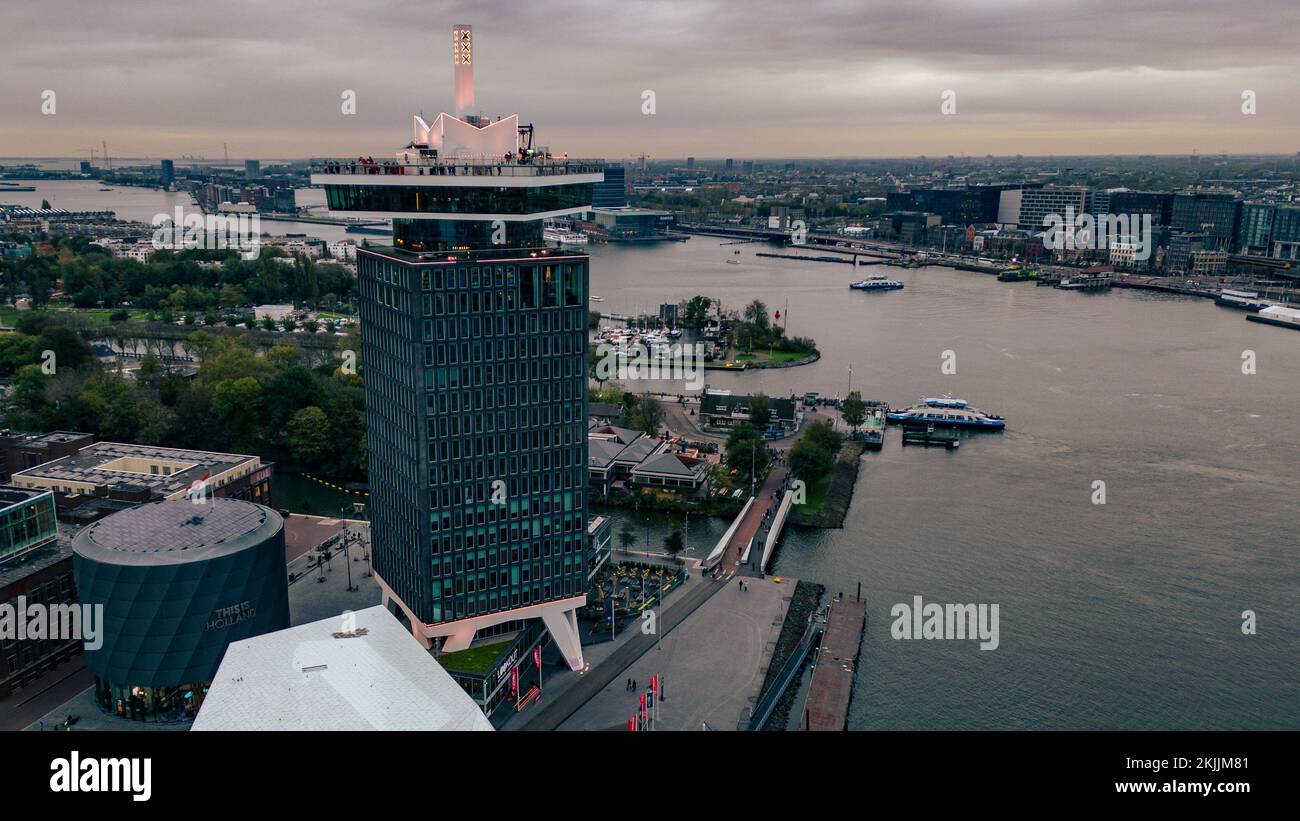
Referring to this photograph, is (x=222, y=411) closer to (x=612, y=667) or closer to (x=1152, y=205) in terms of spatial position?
(x=612, y=667)

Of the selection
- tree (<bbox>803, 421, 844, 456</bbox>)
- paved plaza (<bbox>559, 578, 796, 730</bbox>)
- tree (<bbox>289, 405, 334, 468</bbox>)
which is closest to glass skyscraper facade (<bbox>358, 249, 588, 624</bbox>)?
paved plaza (<bbox>559, 578, 796, 730</bbox>)

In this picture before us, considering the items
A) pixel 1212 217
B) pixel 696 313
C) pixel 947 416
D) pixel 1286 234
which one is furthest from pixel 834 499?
pixel 1212 217

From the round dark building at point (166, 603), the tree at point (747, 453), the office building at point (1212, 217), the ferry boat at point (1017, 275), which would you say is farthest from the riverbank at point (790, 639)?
the office building at point (1212, 217)

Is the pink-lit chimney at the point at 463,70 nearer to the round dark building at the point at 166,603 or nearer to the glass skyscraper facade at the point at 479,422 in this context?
the glass skyscraper facade at the point at 479,422
